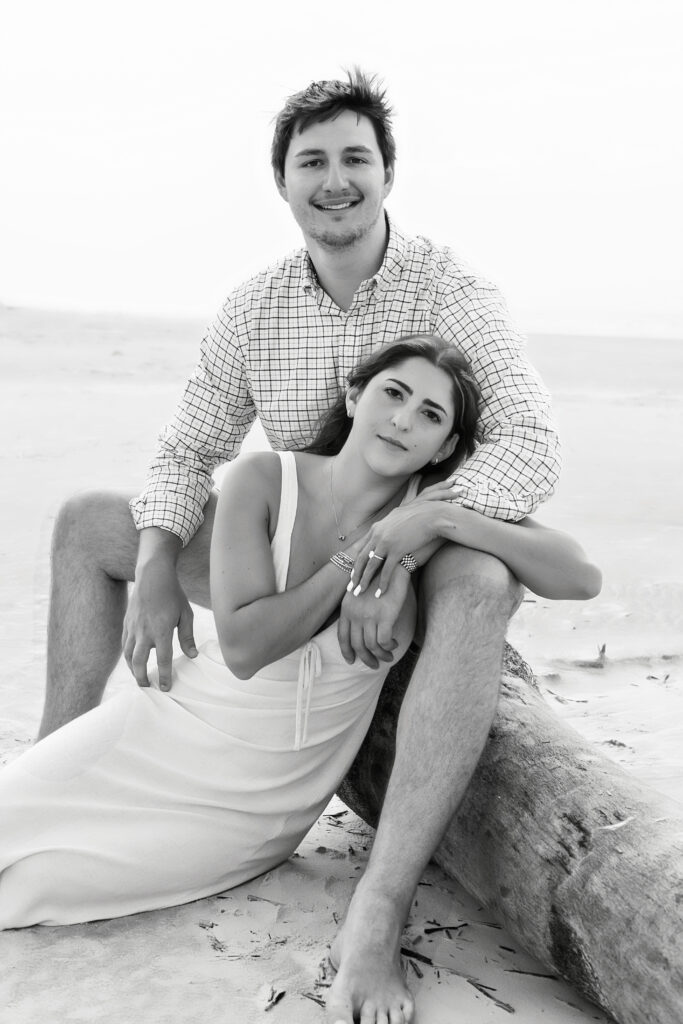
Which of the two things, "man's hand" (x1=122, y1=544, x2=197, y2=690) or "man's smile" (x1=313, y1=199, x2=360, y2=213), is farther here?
"man's smile" (x1=313, y1=199, x2=360, y2=213)

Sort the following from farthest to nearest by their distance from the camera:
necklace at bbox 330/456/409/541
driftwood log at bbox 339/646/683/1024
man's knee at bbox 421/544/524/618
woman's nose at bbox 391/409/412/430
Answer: necklace at bbox 330/456/409/541 → woman's nose at bbox 391/409/412/430 → man's knee at bbox 421/544/524/618 → driftwood log at bbox 339/646/683/1024

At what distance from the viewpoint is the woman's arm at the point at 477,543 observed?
240cm

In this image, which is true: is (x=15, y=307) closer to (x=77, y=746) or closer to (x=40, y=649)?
(x=40, y=649)

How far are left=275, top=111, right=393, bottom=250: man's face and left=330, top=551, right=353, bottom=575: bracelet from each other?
89 centimetres

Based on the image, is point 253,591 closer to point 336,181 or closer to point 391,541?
point 391,541

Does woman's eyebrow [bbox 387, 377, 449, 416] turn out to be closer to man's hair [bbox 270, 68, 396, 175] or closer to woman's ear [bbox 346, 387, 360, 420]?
woman's ear [bbox 346, 387, 360, 420]

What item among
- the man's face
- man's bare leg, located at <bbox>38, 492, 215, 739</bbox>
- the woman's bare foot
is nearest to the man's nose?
the man's face

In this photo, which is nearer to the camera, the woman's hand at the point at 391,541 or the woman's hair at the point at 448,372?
the woman's hand at the point at 391,541

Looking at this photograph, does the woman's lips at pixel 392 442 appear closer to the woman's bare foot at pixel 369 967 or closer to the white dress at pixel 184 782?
the white dress at pixel 184 782

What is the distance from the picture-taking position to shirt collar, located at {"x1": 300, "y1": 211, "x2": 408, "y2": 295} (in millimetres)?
2910

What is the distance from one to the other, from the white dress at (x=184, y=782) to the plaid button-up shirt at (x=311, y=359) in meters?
0.51

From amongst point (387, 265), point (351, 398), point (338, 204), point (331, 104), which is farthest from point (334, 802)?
point (331, 104)

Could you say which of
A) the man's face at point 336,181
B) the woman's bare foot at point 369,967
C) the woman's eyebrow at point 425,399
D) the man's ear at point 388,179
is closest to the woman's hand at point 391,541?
the woman's eyebrow at point 425,399

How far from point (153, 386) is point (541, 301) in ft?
49.4
